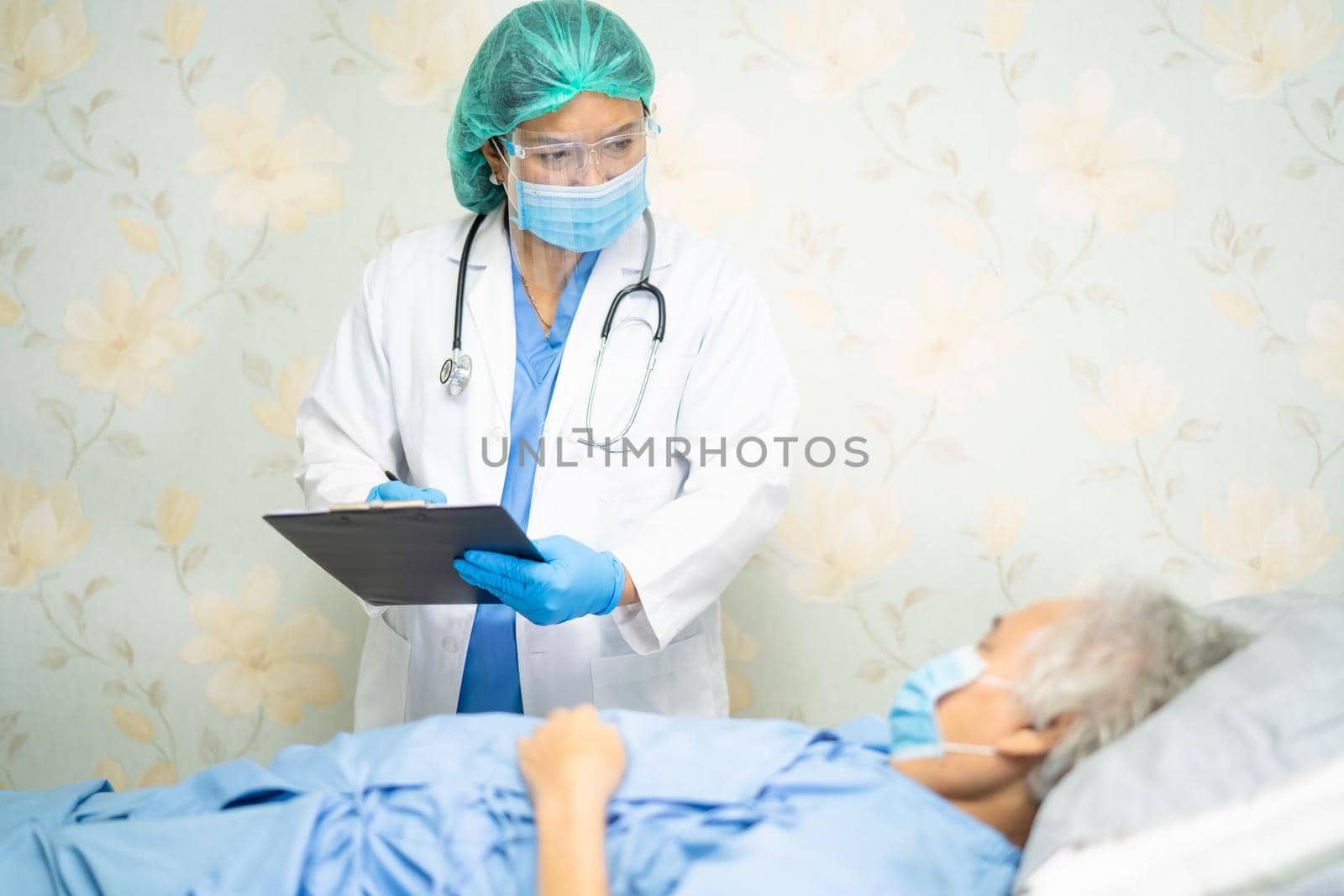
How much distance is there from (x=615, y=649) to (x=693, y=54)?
3.57 feet

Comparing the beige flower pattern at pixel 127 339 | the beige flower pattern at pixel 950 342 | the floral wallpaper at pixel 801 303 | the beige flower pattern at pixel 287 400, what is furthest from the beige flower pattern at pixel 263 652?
the beige flower pattern at pixel 950 342

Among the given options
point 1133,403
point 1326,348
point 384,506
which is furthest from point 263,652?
point 1326,348

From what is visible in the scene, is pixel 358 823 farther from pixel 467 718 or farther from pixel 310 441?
pixel 310 441

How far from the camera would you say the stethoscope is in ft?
5.21

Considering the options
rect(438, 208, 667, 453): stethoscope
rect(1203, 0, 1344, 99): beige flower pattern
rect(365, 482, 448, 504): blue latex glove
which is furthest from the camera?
rect(1203, 0, 1344, 99): beige flower pattern

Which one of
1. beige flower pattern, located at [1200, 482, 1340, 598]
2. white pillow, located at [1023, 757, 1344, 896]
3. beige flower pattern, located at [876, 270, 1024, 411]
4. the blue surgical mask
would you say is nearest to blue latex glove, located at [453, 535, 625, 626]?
the blue surgical mask

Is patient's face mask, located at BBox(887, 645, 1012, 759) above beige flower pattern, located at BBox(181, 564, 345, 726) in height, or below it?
above

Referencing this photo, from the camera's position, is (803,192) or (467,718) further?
(803,192)

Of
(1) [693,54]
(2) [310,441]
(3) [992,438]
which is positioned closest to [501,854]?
(2) [310,441]

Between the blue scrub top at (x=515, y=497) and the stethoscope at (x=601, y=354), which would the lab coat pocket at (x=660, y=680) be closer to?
the blue scrub top at (x=515, y=497)

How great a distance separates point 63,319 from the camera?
216 cm

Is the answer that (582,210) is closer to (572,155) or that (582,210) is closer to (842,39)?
(572,155)

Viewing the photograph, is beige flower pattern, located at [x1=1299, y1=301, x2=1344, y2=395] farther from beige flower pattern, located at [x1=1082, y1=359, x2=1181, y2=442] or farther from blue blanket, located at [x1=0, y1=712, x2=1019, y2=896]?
blue blanket, located at [x1=0, y1=712, x2=1019, y2=896]

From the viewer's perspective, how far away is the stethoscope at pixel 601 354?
159 centimetres
